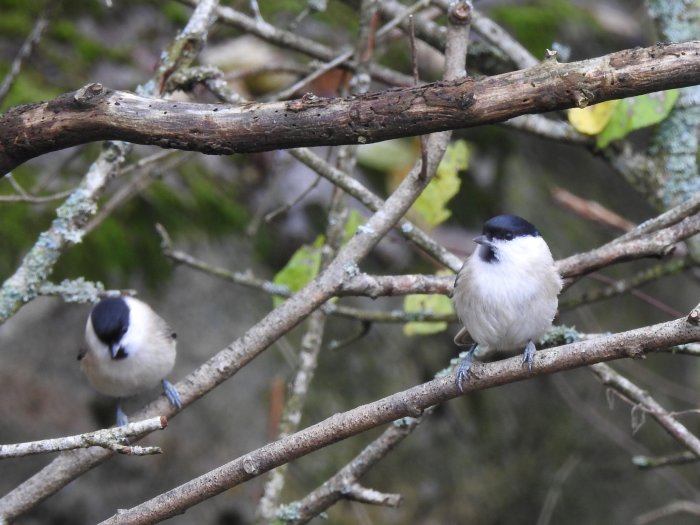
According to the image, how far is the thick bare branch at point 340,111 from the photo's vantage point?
178 cm

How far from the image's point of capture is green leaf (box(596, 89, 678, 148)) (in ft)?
10.1

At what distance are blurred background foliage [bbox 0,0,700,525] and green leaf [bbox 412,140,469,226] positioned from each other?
72 cm

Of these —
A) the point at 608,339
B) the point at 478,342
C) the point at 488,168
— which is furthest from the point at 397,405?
the point at 488,168

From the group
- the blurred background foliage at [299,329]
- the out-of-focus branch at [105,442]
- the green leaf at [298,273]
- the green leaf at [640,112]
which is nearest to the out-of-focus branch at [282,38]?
the blurred background foliage at [299,329]

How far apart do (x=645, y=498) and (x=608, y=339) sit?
3.69 m

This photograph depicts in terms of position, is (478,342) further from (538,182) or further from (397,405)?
(538,182)

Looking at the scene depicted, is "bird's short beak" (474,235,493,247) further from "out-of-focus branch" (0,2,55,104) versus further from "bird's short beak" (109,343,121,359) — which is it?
"out-of-focus branch" (0,2,55,104)

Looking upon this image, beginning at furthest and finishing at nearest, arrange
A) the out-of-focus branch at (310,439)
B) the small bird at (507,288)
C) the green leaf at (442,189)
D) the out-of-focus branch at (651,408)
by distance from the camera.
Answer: the green leaf at (442,189) → the small bird at (507,288) → the out-of-focus branch at (651,408) → the out-of-focus branch at (310,439)

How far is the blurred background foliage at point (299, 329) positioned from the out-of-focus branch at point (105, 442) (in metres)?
1.94

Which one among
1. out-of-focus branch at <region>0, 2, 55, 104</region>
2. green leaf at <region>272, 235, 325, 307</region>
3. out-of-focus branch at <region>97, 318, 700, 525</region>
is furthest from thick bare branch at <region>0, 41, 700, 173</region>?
green leaf at <region>272, 235, 325, 307</region>

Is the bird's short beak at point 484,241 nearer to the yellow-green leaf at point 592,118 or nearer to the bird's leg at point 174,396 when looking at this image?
the yellow-green leaf at point 592,118

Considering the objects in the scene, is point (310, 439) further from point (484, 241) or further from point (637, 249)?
point (637, 249)

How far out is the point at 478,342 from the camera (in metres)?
2.75

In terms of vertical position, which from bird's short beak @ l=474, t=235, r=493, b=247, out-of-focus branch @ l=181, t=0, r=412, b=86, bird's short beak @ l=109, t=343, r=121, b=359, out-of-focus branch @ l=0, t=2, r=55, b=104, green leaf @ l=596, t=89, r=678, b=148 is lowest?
bird's short beak @ l=474, t=235, r=493, b=247
